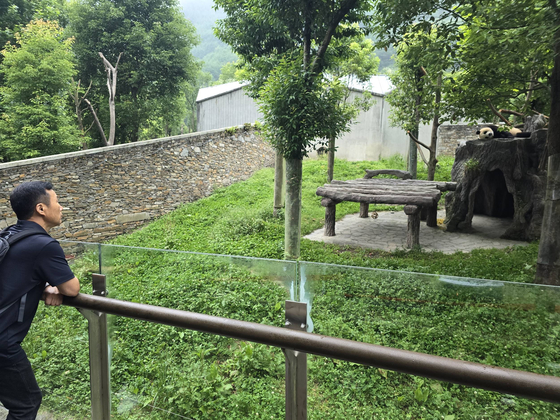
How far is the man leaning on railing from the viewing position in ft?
5.79

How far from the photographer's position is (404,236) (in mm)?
8234

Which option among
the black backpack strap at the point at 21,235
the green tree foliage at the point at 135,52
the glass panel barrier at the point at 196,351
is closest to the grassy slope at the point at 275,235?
the glass panel barrier at the point at 196,351

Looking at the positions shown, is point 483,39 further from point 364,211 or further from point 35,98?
point 35,98

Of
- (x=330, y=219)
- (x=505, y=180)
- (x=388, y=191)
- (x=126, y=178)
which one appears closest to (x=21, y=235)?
(x=388, y=191)

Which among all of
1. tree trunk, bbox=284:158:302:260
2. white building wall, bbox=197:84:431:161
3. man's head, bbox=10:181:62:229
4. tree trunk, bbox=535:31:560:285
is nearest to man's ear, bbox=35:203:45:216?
man's head, bbox=10:181:62:229

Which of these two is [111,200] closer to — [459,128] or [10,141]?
[10,141]

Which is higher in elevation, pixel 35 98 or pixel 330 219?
pixel 35 98

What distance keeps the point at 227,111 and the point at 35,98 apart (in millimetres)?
10641

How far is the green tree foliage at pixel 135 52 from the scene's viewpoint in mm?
17094

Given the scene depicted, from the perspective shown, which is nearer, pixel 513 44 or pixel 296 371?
pixel 296 371

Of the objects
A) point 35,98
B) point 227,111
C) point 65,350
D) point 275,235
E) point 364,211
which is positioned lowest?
point 275,235

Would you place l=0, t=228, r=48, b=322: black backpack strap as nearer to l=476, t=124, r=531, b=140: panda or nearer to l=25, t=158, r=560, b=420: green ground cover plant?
l=25, t=158, r=560, b=420: green ground cover plant

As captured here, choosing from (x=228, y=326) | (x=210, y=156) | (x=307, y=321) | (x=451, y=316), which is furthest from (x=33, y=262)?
(x=210, y=156)

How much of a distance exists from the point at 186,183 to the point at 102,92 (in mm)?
9188
